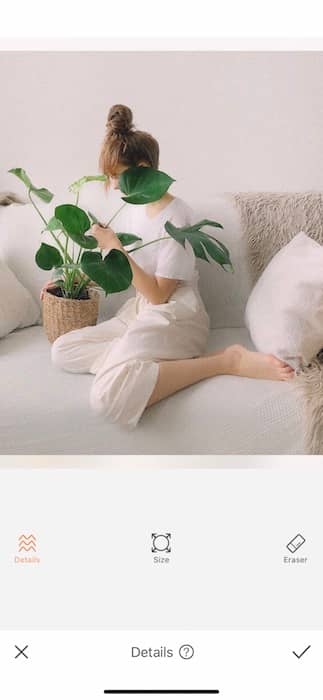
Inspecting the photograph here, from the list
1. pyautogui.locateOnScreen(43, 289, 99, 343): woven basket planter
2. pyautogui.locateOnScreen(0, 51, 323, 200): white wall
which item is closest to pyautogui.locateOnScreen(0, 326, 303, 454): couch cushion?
pyautogui.locateOnScreen(43, 289, 99, 343): woven basket planter

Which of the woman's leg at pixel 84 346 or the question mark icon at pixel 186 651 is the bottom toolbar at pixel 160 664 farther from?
the woman's leg at pixel 84 346

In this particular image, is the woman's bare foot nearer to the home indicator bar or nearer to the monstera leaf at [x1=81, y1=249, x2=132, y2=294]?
the monstera leaf at [x1=81, y1=249, x2=132, y2=294]

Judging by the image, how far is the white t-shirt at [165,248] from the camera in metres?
1.19

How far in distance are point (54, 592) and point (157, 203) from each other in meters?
0.64

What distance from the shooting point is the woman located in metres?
1.09

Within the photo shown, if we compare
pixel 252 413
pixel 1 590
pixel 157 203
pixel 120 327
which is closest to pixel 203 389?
pixel 252 413

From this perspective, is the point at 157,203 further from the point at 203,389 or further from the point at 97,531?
the point at 97,531

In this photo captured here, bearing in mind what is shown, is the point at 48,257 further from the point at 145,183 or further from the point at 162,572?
the point at 162,572

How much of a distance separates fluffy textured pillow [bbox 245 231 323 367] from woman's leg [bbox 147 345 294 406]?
22 millimetres

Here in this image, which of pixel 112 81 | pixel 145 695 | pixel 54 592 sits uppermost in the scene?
pixel 112 81

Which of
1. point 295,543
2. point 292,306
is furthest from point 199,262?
point 295,543

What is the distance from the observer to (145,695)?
798 millimetres

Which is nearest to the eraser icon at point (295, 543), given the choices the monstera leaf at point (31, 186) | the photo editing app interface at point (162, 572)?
the photo editing app interface at point (162, 572)

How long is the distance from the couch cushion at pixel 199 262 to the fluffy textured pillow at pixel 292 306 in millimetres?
60
